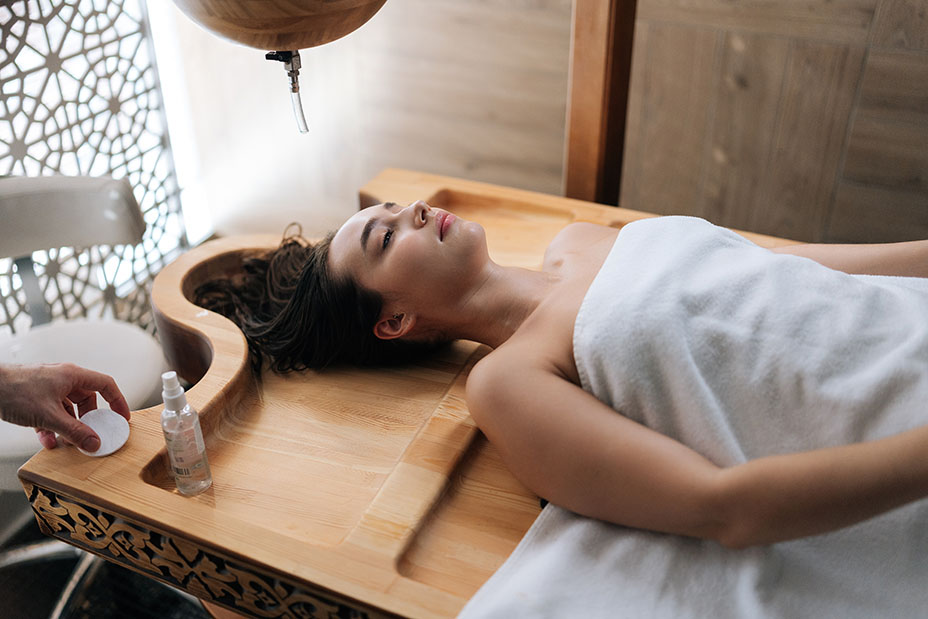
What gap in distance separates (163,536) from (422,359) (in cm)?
64

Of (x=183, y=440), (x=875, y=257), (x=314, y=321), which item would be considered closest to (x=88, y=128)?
(x=314, y=321)

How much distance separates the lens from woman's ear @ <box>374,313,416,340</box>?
5.13 ft

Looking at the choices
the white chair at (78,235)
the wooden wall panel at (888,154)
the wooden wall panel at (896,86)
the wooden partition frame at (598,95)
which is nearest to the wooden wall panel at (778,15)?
the wooden wall panel at (896,86)

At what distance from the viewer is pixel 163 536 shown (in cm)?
126

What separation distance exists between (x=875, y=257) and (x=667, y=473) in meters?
0.76

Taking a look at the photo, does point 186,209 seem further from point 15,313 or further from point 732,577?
point 732,577

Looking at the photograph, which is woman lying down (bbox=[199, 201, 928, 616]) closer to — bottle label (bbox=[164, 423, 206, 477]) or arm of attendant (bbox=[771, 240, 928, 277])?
arm of attendant (bbox=[771, 240, 928, 277])

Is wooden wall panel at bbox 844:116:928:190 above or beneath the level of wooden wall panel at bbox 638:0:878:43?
beneath

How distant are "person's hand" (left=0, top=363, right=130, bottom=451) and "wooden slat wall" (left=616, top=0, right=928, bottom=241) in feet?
6.56

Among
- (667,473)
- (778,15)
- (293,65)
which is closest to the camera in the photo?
(667,473)

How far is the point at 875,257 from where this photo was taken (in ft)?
5.06

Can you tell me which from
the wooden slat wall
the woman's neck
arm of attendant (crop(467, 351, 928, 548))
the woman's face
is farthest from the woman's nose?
the wooden slat wall

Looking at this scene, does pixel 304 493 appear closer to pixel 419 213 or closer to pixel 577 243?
pixel 419 213

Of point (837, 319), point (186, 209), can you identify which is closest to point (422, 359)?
point (837, 319)
